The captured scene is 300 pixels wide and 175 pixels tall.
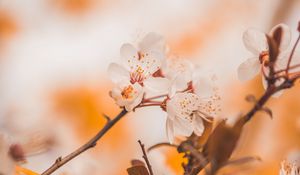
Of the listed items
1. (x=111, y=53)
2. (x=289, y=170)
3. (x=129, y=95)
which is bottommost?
(x=289, y=170)

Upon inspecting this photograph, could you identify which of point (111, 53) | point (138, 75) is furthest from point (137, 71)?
point (111, 53)

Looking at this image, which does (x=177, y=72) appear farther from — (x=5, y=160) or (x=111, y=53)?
(x=111, y=53)

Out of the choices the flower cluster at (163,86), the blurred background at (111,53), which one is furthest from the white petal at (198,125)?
the blurred background at (111,53)

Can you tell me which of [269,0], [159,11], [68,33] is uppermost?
[68,33]

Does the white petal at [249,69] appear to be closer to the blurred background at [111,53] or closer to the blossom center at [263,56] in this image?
the blossom center at [263,56]

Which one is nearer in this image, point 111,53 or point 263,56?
point 263,56

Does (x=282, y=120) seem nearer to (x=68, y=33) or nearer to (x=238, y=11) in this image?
(x=238, y=11)

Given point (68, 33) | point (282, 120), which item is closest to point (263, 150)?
point (282, 120)
